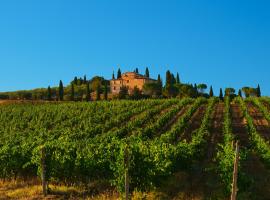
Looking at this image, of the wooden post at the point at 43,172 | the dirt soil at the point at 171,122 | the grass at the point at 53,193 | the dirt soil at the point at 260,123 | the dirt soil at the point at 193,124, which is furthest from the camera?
the dirt soil at the point at 171,122

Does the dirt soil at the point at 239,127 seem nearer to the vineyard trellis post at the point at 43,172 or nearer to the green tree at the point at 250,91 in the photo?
the vineyard trellis post at the point at 43,172

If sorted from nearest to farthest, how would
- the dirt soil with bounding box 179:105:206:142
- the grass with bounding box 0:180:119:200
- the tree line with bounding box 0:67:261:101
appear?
1. the grass with bounding box 0:180:119:200
2. the dirt soil with bounding box 179:105:206:142
3. the tree line with bounding box 0:67:261:101

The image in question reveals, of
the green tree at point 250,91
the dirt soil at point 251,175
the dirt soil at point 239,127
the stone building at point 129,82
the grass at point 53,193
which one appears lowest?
the grass at point 53,193

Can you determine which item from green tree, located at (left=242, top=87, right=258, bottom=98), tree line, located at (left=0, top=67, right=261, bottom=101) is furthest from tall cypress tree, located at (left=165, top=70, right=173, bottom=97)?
green tree, located at (left=242, top=87, right=258, bottom=98)

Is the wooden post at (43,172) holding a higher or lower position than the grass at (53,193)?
higher

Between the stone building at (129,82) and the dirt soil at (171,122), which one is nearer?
the dirt soil at (171,122)

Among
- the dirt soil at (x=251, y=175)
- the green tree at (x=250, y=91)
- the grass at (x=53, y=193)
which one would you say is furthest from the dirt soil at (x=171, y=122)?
the green tree at (x=250, y=91)

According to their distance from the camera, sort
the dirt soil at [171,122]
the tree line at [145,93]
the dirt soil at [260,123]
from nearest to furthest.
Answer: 1. the dirt soil at [260,123]
2. the dirt soil at [171,122]
3. the tree line at [145,93]

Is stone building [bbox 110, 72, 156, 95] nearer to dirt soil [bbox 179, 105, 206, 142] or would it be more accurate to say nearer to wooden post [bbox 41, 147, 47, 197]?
dirt soil [bbox 179, 105, 206, 142]

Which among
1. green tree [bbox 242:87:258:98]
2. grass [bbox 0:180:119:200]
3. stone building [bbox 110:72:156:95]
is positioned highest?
stone building [bbox 110:72:156:95]

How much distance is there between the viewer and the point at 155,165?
22922 millimetres

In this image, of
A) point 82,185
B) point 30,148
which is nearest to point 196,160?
point 82,185

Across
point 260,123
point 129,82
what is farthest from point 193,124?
point 129,82

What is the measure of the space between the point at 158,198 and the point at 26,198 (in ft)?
22.7
